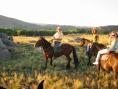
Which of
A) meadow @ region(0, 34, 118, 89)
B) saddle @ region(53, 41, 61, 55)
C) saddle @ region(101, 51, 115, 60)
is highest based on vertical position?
saddle @ region(101, 51, 115, 60)

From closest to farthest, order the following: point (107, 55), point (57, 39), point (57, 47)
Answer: point (107, 55), point (57, 39), point (57, 47)

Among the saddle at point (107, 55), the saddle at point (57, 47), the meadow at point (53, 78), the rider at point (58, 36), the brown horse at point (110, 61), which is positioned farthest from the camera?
the saddle at point (57, 47)

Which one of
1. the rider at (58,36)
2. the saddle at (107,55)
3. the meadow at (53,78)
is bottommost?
the meadow at (53,78)

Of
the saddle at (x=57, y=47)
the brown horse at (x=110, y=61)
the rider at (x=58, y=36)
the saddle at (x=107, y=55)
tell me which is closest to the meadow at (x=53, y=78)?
the brown horse at (x=110, y=61)

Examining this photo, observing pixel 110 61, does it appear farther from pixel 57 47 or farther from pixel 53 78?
pixel 57 47

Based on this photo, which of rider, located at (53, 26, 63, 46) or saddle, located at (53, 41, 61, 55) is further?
saddle, located at (53, 41, 61, 55)

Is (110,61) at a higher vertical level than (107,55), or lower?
lower

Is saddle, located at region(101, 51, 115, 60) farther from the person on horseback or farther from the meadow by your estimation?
the person on horseback

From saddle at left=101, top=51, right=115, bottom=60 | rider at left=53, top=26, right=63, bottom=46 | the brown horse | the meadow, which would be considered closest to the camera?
the meadow

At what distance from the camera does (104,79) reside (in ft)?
54.2

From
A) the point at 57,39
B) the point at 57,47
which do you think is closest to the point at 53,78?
the point at 57,39

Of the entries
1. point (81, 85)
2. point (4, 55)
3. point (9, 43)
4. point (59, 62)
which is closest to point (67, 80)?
point (81, 85)

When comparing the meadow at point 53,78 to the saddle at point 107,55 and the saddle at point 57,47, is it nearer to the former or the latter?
the saddle at point 57,47

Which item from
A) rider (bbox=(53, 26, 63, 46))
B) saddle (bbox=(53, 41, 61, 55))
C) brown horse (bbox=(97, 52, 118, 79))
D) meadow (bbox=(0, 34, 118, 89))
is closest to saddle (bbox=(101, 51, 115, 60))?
brown horse (bbox=(97, 52, 118, 79))
